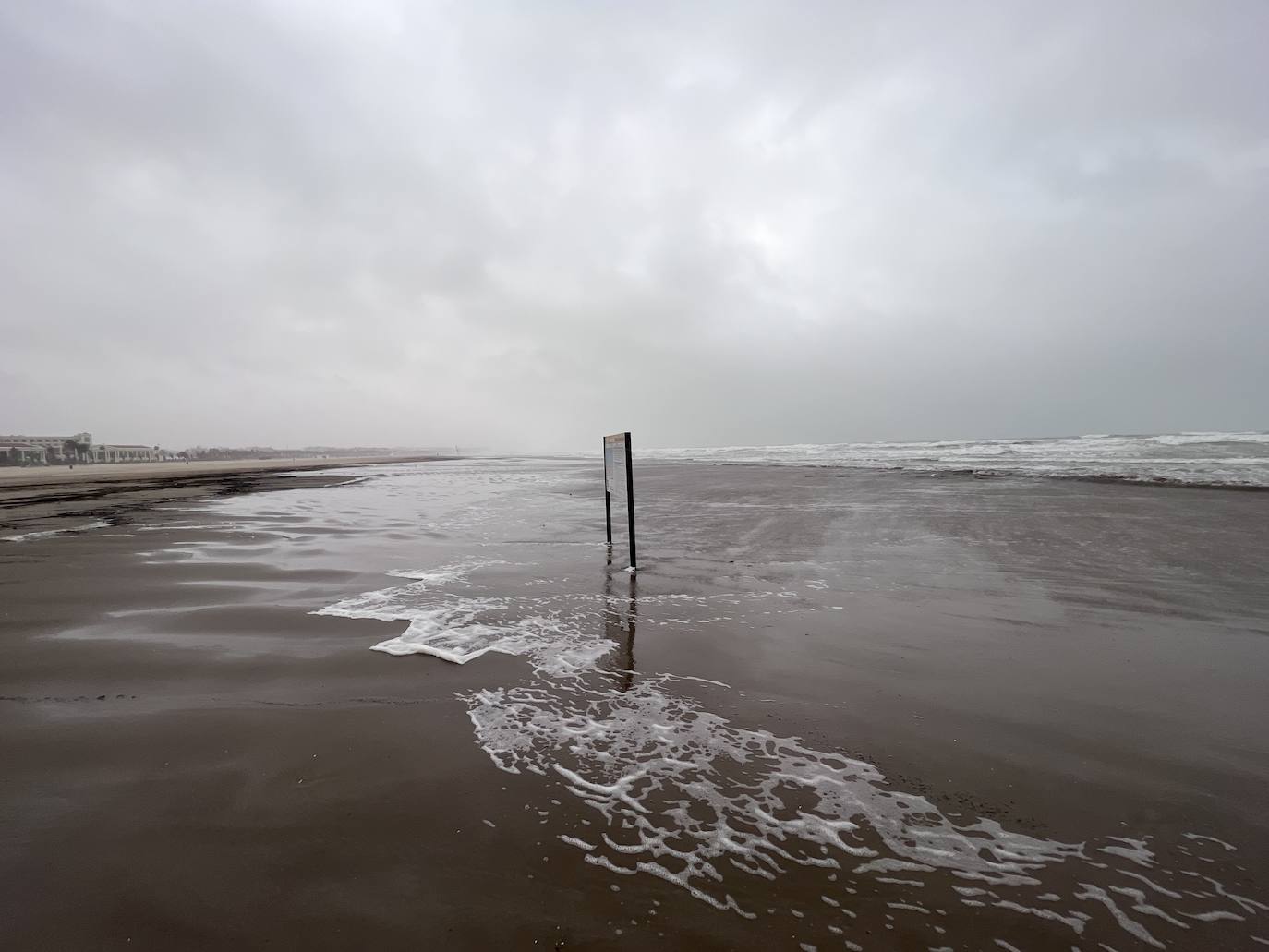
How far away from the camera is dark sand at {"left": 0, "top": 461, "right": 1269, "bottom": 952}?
220 centimetres

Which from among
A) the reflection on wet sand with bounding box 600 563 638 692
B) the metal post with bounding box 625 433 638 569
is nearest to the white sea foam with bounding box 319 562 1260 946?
the reflection on wet sand with bounding box 600 563 638 692

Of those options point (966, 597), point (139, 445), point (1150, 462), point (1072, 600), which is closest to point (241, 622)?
point (966, 597)

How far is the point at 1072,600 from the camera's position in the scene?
21.8ft

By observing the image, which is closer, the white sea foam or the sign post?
the white sea foam

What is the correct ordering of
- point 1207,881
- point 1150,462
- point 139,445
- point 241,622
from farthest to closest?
point 139,445
point 1150,462
point 241,622
point 1207,881

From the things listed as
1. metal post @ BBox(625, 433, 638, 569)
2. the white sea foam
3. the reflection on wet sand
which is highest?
metal post @ BBox(625, 433, 638, 569)

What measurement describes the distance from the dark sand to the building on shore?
8895 cm

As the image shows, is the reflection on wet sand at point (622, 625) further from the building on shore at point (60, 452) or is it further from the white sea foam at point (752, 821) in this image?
the building on shore at point (60, 452)

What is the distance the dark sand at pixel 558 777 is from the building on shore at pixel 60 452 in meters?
88.9

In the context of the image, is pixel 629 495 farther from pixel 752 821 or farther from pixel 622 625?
pixel 752 821

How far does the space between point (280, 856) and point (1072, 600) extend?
26.7ft

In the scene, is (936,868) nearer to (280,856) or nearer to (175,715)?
(280,856)

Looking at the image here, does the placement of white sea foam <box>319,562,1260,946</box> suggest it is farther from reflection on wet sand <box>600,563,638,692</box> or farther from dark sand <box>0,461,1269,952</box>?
reflection on wet sand <box>600,563,638,692</box>

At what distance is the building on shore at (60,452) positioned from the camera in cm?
6915
